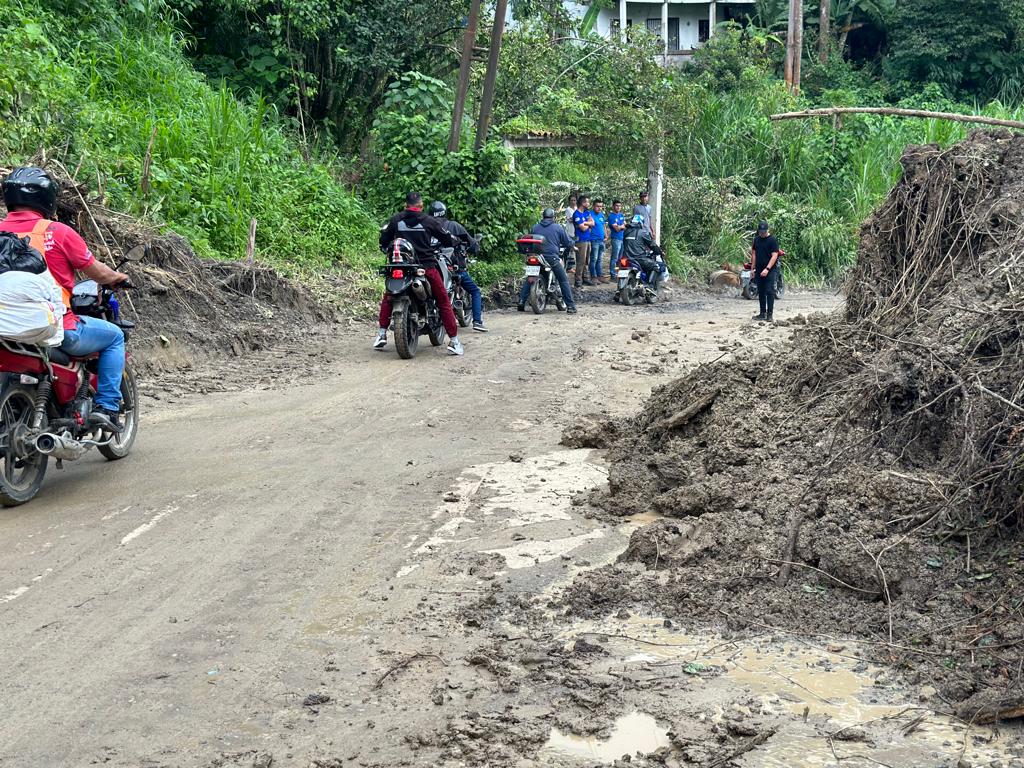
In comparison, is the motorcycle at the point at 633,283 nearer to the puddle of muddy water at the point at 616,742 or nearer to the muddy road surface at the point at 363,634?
the muddy road surface at the point at 363,634

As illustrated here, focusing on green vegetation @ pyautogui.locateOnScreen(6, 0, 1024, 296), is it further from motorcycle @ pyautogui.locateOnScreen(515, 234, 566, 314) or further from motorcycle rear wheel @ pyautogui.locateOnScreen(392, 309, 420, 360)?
motorcycle rear wheel @ pyautogui.locateOnScreen(392, 309, 420, 360)

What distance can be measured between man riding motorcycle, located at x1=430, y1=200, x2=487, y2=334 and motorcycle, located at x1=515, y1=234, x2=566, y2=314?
263 centimetres

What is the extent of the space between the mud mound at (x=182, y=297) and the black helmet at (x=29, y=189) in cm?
391

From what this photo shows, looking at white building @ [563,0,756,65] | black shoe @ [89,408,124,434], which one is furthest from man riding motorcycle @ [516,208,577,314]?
white building @ [563,0,756,65]

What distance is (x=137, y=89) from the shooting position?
56.3 feet

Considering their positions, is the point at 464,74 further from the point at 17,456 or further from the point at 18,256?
the point at 17,456

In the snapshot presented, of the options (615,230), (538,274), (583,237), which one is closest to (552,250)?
(538,274)

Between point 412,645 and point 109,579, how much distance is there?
174 cm

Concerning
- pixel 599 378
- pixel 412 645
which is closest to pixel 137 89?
pixel 599 378

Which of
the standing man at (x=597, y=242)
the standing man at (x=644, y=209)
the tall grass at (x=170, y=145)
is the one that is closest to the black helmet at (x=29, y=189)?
the tall grass at (x=170, y=145)

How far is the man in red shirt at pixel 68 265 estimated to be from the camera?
6.54m

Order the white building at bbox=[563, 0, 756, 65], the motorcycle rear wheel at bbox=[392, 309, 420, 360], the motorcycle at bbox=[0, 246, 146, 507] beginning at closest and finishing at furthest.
Result: the motorcycle at bbox=[0, 246, 146, 507] → the motorcycle rear wheel at bbox=[392, 309, 420, 360] → the white building at bbox=[563, 0, 756, 65]

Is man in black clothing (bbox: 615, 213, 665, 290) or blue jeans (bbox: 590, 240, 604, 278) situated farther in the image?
blue jeans (bbox: 590, 240, 604, 278)

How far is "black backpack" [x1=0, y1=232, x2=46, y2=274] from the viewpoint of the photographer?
6.12 metres
